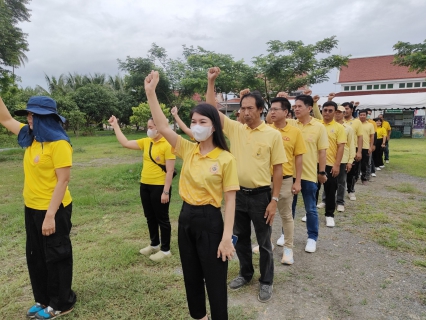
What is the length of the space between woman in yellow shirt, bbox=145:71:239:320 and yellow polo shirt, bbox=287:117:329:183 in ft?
6.62

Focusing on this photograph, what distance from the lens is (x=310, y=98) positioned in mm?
3904

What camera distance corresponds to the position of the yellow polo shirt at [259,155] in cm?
279

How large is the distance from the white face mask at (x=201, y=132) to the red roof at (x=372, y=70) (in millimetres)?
33207

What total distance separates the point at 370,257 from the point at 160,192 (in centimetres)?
274

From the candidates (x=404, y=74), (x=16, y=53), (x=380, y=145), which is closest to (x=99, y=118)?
(x=16, y=53)

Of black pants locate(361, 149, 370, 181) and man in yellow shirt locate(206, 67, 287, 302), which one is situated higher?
man in yellow shirt locate(206, 67, 287, 302)

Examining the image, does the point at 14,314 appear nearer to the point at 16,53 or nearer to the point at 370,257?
the point at 370,257

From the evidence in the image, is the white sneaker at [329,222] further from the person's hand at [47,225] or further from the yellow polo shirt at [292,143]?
the person's hand at [47,225]

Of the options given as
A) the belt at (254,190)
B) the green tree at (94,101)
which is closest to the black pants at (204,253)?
the belt at (254,190)

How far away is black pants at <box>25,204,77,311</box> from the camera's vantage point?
8.20 feet

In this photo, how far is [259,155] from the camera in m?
2.80

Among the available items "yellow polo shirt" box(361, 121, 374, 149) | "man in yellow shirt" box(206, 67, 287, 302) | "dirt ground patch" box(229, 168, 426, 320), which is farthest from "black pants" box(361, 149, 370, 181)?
"man in yellow shirt" box(206, 67, 287, 302)

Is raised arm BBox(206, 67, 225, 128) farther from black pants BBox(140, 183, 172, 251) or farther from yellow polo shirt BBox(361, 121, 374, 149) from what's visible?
yellow polo shirt BBox(361, 121, 374, 149)

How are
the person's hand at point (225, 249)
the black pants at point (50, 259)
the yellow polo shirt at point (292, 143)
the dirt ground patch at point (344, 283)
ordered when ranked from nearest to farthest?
the person's hand at point (225, 249) < the black pants at point (50, 259) < the dirt ground patch at point (344, 283) < the yellow polo shirt at point (292, 143)
